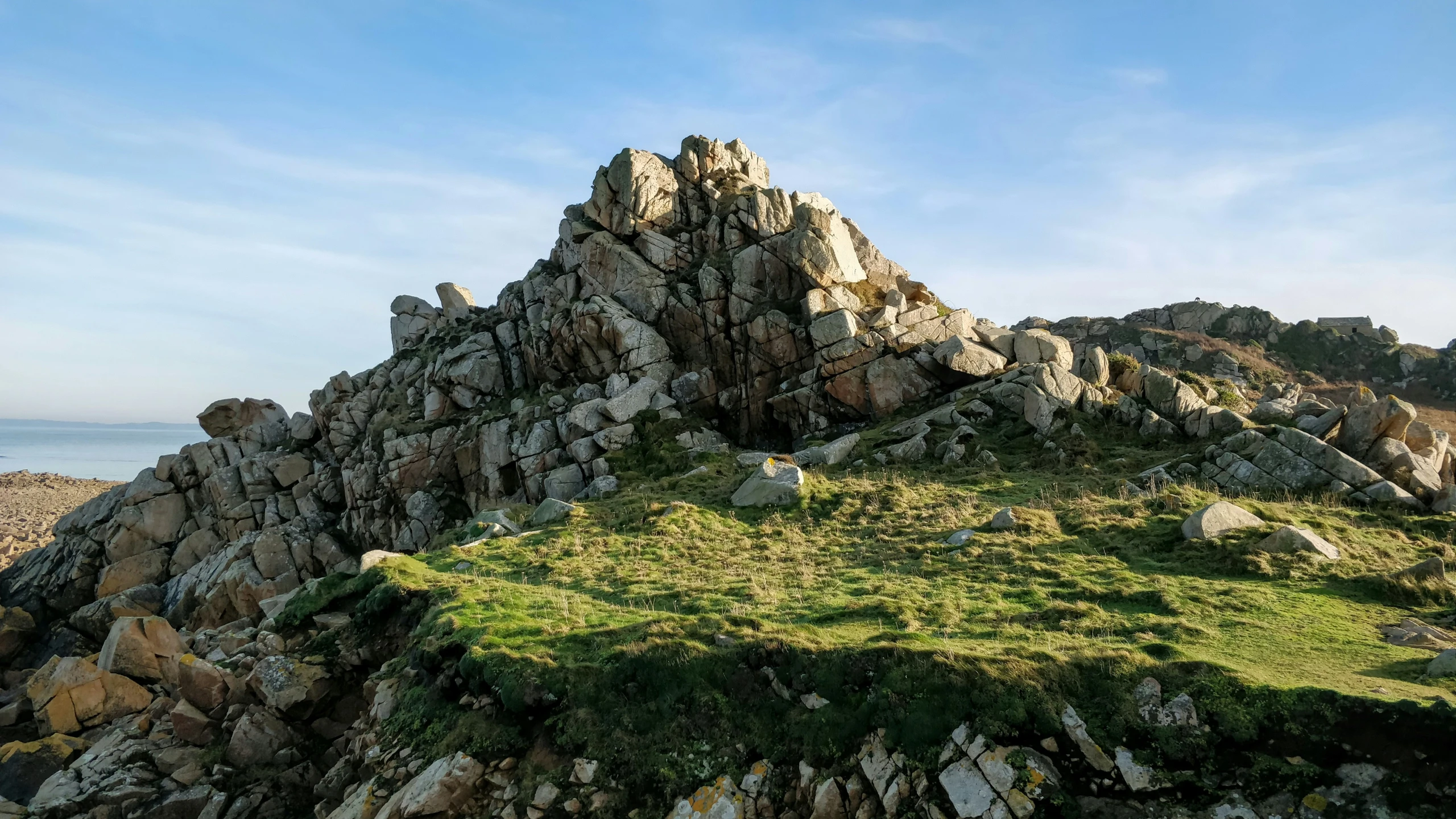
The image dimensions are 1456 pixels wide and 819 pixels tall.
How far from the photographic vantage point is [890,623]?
1597 centimetres

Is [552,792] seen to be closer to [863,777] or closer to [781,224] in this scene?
[863,777]

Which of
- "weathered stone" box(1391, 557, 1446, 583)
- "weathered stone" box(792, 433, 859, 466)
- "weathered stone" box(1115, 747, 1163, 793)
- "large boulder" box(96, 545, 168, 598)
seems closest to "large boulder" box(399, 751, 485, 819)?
"weathered stone" box(1115, 747, 1163, 793)

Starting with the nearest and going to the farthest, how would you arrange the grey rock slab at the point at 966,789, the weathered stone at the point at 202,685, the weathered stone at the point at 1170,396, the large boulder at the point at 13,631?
the grey rock slab at the point at 966,789 < the weathered stone at the point at 202,685 < the weathered stone at the point at 1170,396 < the large boulder at the point at 13,631

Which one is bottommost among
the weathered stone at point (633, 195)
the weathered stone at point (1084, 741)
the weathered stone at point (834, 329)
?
the weathered stone at point (1084, 741)

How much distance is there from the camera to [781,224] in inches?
1987

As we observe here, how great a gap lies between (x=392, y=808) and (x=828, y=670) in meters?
8.37

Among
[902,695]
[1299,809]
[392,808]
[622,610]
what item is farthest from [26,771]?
[1299,809]

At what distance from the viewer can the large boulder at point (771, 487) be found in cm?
2853

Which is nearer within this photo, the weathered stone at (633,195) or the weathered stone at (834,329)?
the weathered stone at (834,329)

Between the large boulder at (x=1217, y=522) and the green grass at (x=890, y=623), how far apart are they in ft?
1.67

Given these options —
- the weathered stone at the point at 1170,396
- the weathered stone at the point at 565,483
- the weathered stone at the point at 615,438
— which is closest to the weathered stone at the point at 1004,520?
the weathered stone at the point at 1170,396

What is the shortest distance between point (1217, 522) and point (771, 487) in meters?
14.9

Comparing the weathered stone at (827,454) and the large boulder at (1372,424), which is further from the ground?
the large boulder at (1372,424)

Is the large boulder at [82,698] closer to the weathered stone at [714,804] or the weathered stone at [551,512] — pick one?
the weathered stone at [551,512]
